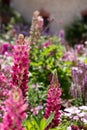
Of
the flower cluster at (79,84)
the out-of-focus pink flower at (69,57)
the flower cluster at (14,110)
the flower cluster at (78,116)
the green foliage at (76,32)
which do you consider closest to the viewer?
the flower cluster at (14,110)

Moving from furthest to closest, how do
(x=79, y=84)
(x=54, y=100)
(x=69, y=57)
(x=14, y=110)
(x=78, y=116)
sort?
(x=69, y=57), (x=79, y=84), (x=78, y=116), (x=54, y=100), (x=14, y=110)

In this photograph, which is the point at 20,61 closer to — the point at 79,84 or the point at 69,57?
the point at 79,84

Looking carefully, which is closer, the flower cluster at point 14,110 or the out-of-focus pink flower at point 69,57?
the flower cluster at point 14,110

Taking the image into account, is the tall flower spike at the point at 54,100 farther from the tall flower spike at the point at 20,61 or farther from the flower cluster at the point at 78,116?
the flower cluster at the point at 78,116

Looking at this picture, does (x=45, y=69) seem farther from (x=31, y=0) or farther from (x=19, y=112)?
(x=31, y=0)

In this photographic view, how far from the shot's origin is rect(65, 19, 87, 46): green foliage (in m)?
17.8

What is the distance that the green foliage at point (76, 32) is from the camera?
1779 cm

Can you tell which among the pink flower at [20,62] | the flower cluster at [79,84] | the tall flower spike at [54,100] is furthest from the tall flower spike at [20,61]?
the flower cluster at [79,84]

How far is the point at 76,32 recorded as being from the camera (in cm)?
1830

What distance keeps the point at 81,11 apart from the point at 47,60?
14045 mm

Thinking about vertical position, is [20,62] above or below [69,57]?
below

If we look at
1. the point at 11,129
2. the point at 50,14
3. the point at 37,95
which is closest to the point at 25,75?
the point at 11,129

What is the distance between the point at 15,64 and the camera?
3.05m

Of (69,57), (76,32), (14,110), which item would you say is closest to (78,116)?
(14,110)
